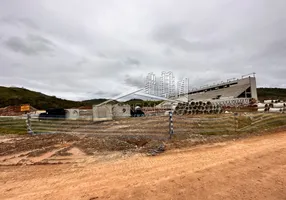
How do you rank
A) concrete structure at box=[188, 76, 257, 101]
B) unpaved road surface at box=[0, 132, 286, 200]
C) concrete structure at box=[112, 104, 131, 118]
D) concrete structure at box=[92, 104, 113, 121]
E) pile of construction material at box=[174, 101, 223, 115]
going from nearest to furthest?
unpaved road surface at box=[0, 132, 286, 200]
concrete structure at box=[92, 104, 113, 121]
pile of construction material at box=[174, 101, 223, 115]
concrete structure at box=[112, 104, 131, 118]
concrete structure at box=[188, 76, 257, 101]

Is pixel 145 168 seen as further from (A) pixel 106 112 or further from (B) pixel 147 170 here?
(A) pixel 106 112

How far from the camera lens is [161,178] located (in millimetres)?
4699

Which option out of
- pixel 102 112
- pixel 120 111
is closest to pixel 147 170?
pixel 102 112

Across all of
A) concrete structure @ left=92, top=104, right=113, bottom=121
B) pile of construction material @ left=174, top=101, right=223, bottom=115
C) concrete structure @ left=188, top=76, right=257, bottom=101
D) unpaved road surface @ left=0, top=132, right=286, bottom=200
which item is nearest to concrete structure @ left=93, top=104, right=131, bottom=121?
concrete structure @ left=92, top=104, right=113, bottom=121

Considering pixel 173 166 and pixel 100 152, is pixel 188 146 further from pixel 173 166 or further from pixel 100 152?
pixel 100 152

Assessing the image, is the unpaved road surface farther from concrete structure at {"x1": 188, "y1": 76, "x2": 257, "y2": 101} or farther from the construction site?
concrete structure at {"x1": 188, "y1": 76, "x2": 257, "y2": 101}

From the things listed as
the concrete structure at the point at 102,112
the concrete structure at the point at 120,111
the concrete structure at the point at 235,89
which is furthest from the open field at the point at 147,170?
the concrete structure at the point at 235,89

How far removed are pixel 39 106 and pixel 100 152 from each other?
292ft

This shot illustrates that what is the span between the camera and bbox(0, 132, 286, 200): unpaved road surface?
3.97 meters

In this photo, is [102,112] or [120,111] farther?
[120,111]

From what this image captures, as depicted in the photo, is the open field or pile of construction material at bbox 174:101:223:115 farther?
pile of construction material at bbox 174:101:223:115

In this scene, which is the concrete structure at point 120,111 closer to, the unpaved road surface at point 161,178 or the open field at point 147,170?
the open field at point 147,170

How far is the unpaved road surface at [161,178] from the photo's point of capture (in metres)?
3.97

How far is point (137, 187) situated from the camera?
14.0 feet
